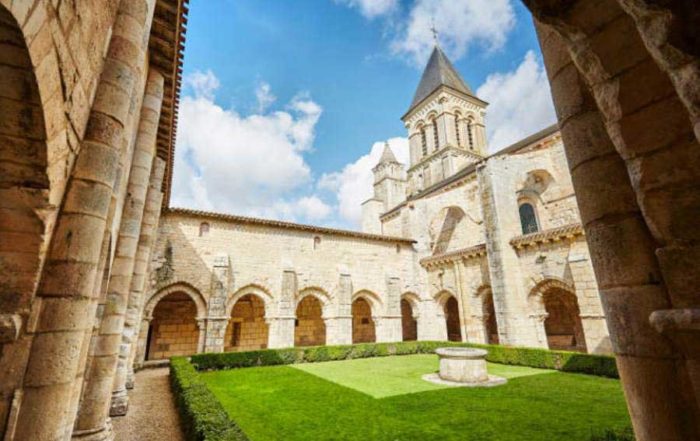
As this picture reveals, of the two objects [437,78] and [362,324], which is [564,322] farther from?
[437,78]

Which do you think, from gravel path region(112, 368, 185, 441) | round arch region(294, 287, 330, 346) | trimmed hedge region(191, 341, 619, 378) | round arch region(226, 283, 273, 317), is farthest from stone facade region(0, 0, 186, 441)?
round arch region(294, 287, 330, 346)

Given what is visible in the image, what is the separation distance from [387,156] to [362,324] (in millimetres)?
19009

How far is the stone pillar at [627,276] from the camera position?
143 centimetres

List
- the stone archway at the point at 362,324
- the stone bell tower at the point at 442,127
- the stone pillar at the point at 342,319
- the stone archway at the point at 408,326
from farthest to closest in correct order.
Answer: the stone bell tower at the point at 442,127 < the stone archway at the point at 408,326 < the stone archway at the point at 362,324 < the stone pillar at the point at 342,319

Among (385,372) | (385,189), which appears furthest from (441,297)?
(385,189)

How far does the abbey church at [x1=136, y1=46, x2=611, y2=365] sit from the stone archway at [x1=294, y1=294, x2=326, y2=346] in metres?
0.06

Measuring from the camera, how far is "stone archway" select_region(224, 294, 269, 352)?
52.6 ft

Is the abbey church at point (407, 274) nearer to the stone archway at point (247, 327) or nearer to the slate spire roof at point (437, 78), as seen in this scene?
the stone archway at point (247, 327)

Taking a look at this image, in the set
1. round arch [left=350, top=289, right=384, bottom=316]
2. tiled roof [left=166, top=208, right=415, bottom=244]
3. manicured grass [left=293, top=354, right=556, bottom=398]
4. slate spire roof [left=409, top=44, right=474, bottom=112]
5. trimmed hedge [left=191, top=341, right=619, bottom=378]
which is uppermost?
slate spire roof [left=409, top=44, right=474, bottom=112]

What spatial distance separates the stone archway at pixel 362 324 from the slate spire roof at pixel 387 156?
679 inches

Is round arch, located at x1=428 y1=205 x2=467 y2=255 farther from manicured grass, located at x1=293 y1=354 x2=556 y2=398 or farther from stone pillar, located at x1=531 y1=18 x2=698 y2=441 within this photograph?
stone pillar, located at x1=531 y1=18 x2=698 y2=441

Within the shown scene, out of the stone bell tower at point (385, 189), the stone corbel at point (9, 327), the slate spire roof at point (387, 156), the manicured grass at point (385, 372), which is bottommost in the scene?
the manicured grass at point (385, 372)

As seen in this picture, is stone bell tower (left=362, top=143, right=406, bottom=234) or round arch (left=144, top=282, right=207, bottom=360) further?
stone bell tower (left=362, top=143, right=406, bottom=234)

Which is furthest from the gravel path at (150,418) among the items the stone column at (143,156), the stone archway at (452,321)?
the stone archway at (452,321)
